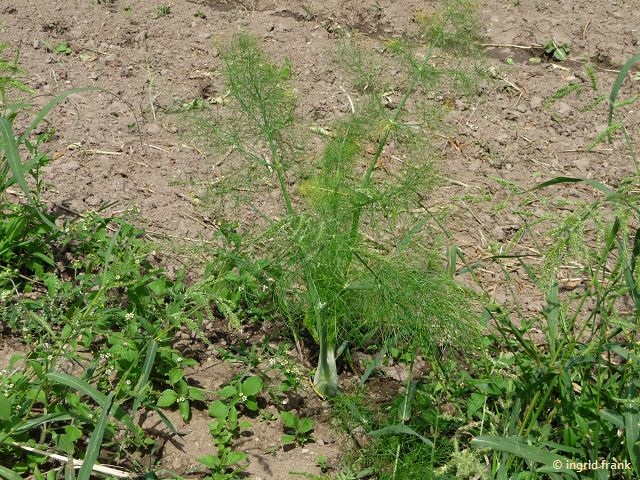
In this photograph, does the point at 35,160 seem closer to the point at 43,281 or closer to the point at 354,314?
the point at 43,281

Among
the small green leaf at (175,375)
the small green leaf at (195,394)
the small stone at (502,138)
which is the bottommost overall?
the small green leaf at (195,394)

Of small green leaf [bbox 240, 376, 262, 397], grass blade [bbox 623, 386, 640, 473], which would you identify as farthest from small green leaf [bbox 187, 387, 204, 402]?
grass blade [bbox 623, 386, 640, 473]

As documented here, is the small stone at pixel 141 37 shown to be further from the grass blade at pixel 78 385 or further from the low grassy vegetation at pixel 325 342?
the grass blade at pixel 78 385

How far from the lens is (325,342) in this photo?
96.1 inches

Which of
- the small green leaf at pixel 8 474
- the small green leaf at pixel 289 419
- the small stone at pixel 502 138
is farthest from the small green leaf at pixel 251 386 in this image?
the small stone at pixel 502 138

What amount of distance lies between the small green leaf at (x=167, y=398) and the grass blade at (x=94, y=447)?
1.03 feet

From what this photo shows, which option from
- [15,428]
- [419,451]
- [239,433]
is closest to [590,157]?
[419,451]

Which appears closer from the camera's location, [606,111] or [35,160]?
[35,160]

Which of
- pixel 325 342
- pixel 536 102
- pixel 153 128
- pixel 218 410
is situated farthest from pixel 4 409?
pixel 536 102

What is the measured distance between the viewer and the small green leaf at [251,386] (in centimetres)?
241

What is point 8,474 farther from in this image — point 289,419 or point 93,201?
point 93,201

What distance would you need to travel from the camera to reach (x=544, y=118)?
3.72 metres

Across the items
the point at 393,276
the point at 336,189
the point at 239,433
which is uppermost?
the point at 336,189

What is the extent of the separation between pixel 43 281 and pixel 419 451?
144cm
